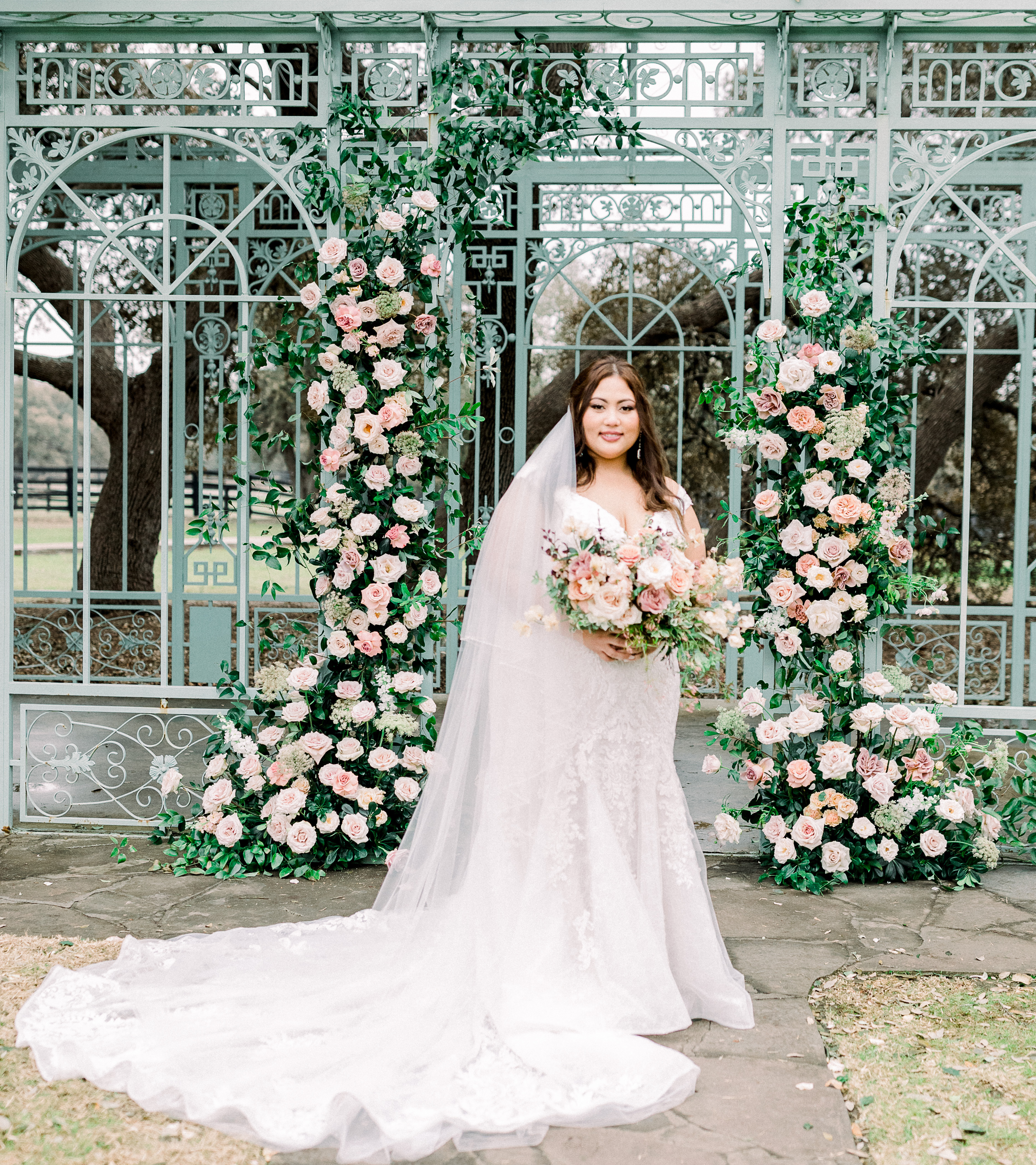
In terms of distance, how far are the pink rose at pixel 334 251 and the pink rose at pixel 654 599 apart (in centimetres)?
219

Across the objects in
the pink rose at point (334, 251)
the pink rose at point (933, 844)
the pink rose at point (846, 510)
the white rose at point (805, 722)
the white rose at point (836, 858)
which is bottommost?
the white rose at point (836, 858)

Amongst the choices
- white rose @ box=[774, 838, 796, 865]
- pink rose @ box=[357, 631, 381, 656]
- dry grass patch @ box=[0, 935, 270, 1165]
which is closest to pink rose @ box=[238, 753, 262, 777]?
pink rose @ box=[357, 631, 381, 656]

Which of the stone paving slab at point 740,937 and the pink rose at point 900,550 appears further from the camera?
the pink rose at point 900,550

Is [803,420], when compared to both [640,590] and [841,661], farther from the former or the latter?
[640,590]

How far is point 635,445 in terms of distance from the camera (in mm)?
3666

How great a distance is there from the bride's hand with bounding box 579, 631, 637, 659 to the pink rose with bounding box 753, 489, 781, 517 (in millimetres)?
1468

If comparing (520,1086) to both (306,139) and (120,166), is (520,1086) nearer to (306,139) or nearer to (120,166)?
(306,139)

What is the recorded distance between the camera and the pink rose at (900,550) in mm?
4555

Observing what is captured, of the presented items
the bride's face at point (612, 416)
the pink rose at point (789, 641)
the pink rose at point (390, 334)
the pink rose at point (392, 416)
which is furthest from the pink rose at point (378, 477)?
the pink rose at point (789, 641)

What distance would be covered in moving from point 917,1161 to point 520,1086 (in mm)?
899

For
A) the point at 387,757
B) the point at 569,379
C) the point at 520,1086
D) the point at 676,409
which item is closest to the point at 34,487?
the point at 676,409

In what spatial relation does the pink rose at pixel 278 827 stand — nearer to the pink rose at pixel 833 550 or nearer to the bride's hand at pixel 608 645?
the bride's hand at pixel 608 645

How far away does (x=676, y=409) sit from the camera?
12602mm

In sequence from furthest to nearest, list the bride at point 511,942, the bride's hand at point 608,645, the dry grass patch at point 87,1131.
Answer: the bride's hand at point 608,645 < the bride at point 511,942 < the dry grass patch at point 87,1131
